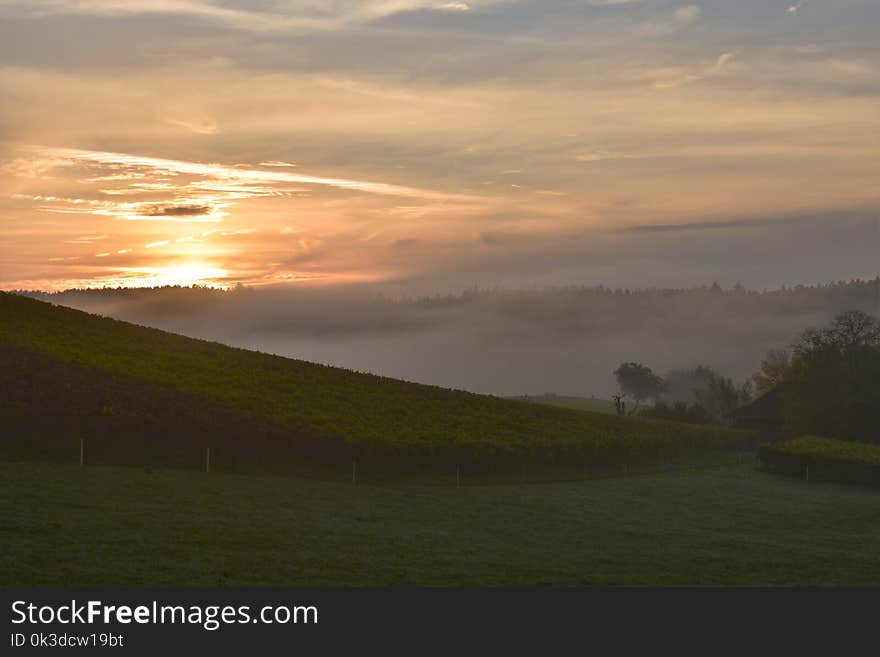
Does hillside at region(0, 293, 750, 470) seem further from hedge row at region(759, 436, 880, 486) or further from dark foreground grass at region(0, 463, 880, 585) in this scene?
hedge row at region(759, 436, 880, 486)

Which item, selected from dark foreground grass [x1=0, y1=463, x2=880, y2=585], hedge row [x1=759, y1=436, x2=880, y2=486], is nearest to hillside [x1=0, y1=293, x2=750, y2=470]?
dark foreground grass [x1=0, y1=463, x2=880, y2=585]

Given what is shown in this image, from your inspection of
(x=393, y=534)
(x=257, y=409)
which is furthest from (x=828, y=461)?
(x=393, y=534)

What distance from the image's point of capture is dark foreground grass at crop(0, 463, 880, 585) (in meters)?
30.6

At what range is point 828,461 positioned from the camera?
76.4m

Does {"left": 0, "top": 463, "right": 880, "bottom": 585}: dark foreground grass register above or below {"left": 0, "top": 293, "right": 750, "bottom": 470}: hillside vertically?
below

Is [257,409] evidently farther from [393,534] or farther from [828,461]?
[828,461]

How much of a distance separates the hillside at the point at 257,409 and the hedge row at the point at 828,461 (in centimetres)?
895

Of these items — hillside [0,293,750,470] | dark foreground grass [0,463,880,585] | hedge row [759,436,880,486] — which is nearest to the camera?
dark foreground grass [0,463,880,585]

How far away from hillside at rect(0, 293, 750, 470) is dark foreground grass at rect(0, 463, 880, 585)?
3.47 m

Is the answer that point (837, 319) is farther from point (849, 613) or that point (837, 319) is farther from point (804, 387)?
point (849, 613)

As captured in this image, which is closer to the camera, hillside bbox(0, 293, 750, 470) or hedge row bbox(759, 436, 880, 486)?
hillside bbox(0, 293, 750, 470)

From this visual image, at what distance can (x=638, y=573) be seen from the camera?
1356 inches

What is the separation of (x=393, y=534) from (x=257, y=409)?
2577 cm

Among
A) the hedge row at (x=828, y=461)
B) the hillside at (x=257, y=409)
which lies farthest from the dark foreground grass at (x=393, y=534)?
the hedge row at (x=828, y=461)
